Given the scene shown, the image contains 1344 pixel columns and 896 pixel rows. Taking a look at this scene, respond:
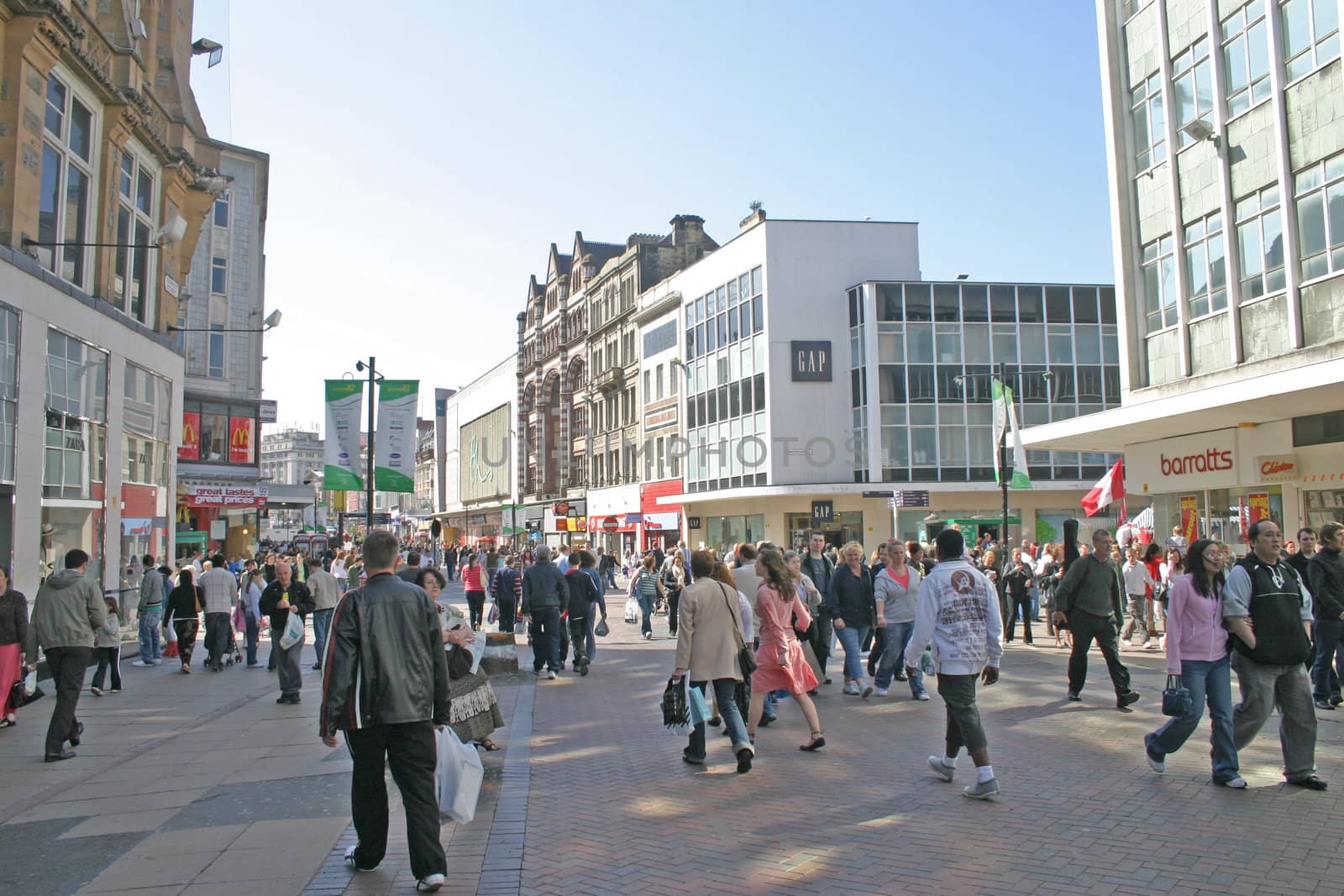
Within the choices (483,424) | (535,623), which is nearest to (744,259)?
(535,623)

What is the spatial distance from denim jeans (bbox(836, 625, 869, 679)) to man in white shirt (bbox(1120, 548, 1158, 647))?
6560 millimetres

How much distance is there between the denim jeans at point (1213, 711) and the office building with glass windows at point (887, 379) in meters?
34.7

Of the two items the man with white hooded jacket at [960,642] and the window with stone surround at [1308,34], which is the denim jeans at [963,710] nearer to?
the man with white hooded jacket at [960,642]

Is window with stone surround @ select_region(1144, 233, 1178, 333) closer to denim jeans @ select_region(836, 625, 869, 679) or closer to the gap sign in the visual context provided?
denim jeans @ select_region(836, 625, 869, 679)

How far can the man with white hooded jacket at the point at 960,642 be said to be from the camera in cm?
665

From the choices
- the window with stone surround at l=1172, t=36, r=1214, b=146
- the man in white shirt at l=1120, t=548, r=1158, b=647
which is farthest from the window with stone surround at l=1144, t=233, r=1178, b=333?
the man in white shirt at l=1120, t=548, r=1158, b=647

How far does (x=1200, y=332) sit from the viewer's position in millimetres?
19500

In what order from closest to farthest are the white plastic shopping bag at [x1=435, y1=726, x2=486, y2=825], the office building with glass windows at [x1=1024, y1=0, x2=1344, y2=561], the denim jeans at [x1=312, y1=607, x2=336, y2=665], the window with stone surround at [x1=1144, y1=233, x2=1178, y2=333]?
1. the white plastic shopping bag at [x1=435, y1=726, x2=486, y2=825]
2. the denim jeans at [x1=312, y1=607, x2=336, y2=665]
3. the office building with glass windows at [x1=1024, y1=0, x2=1344, y2=561]
4. the window with stone surround at [x1=1144, y1=233, x2=1178, y2=333]

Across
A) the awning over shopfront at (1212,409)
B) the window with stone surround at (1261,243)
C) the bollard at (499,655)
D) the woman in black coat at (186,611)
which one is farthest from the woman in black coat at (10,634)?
the window with stone surround at (1261,243)

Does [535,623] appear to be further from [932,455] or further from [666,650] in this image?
[932,455]

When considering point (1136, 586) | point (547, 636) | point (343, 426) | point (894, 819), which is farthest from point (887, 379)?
point (894, 819)

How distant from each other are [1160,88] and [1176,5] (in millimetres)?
1510

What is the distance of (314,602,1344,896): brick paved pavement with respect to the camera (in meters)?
5.08

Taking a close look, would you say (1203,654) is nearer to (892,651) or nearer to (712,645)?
(712,645)
